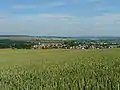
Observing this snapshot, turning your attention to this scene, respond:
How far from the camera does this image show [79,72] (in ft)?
18.0

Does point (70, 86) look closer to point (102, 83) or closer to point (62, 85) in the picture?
point (62, 85)

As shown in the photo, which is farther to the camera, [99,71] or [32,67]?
[32,67]

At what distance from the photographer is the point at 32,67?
20.7 feet

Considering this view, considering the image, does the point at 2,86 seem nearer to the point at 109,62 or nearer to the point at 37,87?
the point at 37,87

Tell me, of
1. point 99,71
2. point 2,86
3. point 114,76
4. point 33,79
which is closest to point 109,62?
point 99,71

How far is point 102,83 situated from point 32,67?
205 cm

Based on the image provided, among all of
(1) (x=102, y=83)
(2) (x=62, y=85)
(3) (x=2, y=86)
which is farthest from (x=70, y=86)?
(3) (x=2, y=86)

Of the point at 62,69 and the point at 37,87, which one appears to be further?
the point at 62,69

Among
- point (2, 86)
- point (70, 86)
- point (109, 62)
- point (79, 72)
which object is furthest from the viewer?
point (109, 62)

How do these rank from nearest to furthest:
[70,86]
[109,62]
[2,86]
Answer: [70,86]
[2,86]
[109,62]

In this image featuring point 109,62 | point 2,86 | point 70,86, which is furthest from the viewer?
point 109,62

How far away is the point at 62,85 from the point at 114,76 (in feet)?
2.91

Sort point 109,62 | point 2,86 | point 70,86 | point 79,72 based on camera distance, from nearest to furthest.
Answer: point 70,86 → point 2,86 → point 79,72 → point 109,62

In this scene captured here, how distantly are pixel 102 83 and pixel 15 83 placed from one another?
1.50m
